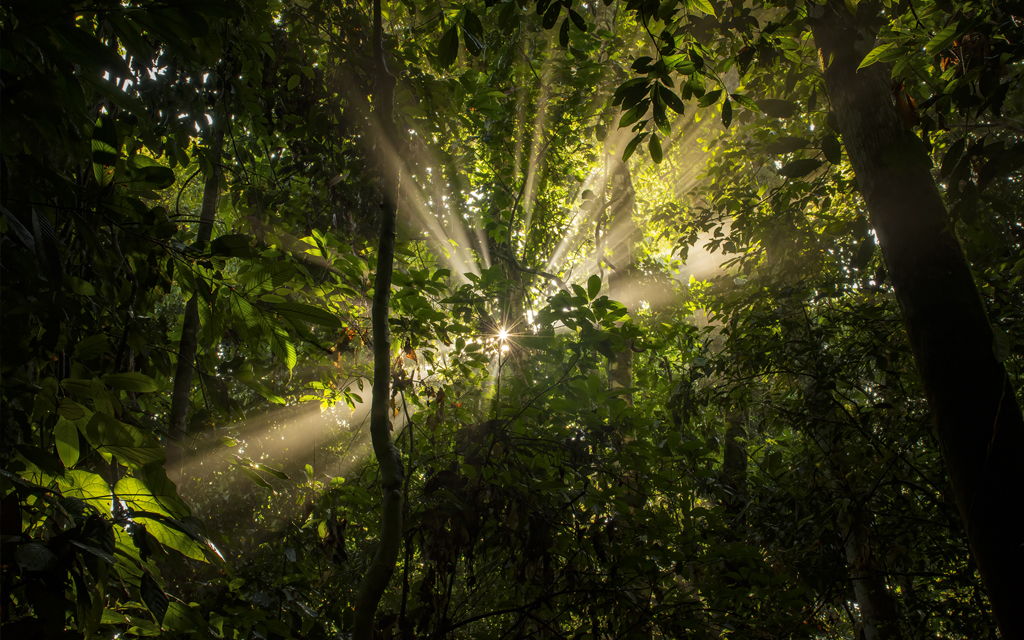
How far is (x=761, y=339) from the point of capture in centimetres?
350

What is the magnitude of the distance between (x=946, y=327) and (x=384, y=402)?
5.45ft

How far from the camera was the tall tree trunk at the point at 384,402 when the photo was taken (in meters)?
1.23

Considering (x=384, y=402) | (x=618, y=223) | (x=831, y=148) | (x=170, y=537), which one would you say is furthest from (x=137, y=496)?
(x=618, y=223)

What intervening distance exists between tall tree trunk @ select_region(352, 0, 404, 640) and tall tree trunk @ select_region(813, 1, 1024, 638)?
1.54 m

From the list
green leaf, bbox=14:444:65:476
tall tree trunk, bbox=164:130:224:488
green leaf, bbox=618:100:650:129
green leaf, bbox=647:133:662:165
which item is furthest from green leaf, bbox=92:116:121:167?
green leaf, bbox=647:133:662:165

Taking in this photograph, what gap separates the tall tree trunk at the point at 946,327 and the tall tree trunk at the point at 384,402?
60.7 inches

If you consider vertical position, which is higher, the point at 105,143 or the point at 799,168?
the point at 105,143

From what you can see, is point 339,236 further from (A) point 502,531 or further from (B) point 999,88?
(B) point 999,88

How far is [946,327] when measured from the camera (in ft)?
4.62

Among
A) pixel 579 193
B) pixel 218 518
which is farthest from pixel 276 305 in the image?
pixel 218 518

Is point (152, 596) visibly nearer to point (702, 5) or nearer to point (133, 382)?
point (133, 382)

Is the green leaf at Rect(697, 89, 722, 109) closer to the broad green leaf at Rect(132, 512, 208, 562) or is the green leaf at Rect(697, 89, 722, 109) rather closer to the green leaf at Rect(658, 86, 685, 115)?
the green leaf at Rect(658, 86, 685, 115)

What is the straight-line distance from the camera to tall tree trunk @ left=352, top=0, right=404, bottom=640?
123 cm

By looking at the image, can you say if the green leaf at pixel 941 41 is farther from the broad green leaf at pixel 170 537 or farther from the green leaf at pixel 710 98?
the broad green leaf at pixel 170 537
